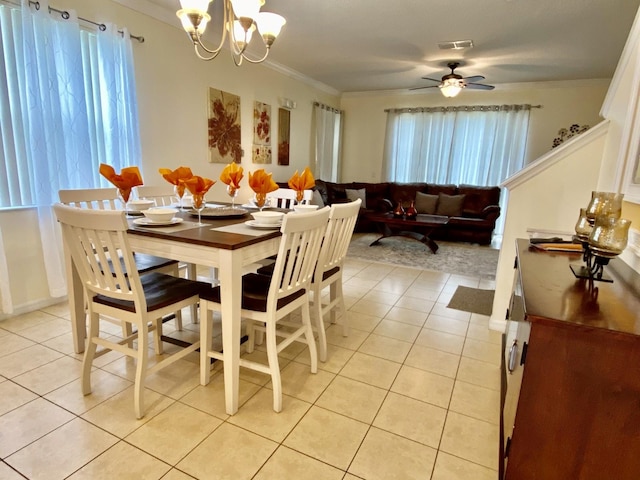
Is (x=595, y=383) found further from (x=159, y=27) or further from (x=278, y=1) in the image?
(x=159, y=27)

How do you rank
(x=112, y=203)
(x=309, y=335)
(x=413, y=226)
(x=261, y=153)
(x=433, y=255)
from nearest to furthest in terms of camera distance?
(x=309, y=335) < (x=112, y=203) < (x=433, y=255) < (x=261, y=153) < (x=413, y=226)

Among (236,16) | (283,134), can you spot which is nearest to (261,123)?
(283,134)

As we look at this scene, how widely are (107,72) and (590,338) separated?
348 cm

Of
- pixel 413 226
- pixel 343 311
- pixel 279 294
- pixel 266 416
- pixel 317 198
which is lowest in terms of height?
pixel 266 416

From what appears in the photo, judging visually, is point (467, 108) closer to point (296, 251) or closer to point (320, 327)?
point (320, 327)

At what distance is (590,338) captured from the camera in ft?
2.94

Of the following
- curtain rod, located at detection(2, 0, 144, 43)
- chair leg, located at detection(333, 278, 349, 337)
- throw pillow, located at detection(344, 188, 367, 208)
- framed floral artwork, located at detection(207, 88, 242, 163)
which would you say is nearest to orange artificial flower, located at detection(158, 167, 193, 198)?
chair leg, located at detection(333, 278, 349, 337)

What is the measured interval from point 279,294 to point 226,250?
13.7 inches

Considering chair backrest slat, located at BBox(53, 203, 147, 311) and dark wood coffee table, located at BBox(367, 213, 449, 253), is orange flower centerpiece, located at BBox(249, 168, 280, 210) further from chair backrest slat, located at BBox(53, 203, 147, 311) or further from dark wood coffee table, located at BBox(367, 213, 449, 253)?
dark wood coffee table, located at BBox(367, 213, 449, 253)

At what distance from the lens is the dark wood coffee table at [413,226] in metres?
4.99

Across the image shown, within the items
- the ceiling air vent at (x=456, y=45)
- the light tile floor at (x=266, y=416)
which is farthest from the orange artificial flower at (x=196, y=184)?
the ceiling air vent at (x=456, y=45)

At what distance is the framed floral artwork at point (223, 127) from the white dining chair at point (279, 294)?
2.70 m

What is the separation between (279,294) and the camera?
1690mm

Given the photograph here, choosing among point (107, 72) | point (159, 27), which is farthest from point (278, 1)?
point (107, 72)
